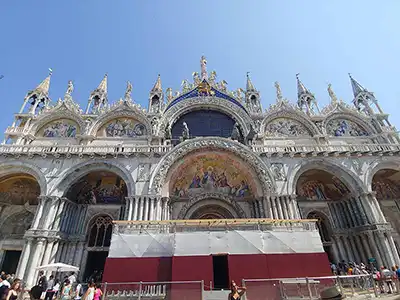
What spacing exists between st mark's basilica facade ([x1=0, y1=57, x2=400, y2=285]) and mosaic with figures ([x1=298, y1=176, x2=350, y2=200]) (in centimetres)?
8

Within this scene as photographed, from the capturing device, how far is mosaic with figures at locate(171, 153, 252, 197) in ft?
52.2

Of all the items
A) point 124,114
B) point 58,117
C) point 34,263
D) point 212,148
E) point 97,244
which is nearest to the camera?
point 34,263

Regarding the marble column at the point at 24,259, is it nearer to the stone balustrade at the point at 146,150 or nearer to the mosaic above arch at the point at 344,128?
the stone balustrade at the point at 146,150

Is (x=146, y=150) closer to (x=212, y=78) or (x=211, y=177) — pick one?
(x=211, y=177)

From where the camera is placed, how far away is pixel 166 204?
14250mm

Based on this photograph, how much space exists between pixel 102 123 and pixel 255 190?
1384cm

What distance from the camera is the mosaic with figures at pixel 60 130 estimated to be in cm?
1881

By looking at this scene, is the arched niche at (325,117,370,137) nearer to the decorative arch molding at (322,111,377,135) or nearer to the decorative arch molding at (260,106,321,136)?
the decorative arch molding at (322,111,377,135)

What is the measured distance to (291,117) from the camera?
20328mm

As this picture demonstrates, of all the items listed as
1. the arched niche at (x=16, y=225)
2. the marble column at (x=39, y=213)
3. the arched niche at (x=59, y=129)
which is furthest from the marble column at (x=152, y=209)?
the arched niche at (x=59, y=129)

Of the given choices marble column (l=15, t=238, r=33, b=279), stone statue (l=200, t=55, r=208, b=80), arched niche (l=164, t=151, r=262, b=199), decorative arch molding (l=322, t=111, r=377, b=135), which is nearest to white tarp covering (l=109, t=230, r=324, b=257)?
arched niche (l=164, t=151, r=262, b=199)

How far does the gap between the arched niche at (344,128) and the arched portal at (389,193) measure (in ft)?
13.6

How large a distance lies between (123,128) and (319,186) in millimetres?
16772

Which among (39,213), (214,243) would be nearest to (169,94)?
(39,213)
